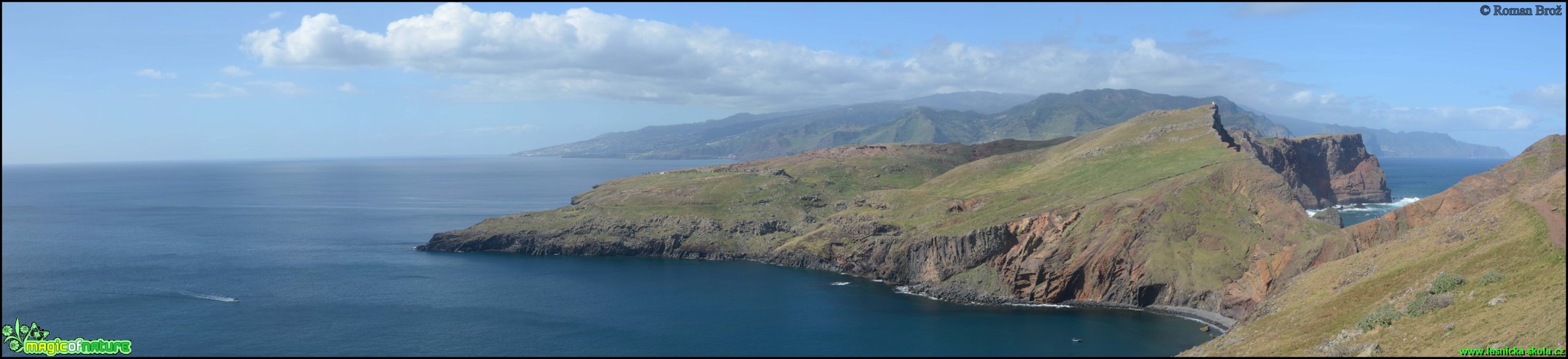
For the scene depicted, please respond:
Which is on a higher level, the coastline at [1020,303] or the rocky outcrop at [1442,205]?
the rocky outcrop at [1442,205]

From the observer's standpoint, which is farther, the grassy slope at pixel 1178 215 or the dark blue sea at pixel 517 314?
the grassy slope at pixel 1178 215

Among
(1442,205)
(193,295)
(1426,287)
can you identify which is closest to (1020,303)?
(1442,205)

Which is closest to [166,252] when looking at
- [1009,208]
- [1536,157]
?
[1009,208]

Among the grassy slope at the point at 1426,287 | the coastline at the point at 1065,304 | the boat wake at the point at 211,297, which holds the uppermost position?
the grassy slope at the point at 1426,287

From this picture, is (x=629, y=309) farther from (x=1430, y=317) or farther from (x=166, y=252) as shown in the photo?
(x=166, y=252)

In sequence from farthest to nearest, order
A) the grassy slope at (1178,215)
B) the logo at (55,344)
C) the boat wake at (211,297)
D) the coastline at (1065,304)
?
the boat wake at (211,297) → the grassy slope at (1178,215) → the coastline at (1065,304) → the logo at (55,344)

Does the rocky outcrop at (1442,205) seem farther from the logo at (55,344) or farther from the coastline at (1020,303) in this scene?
the logo at (55,344)

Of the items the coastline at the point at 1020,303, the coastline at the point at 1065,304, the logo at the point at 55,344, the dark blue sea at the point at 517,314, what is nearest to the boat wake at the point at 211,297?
the dark blue sea at the point at 517,314

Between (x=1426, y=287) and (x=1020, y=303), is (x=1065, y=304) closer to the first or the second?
(x=1020, y=303)
